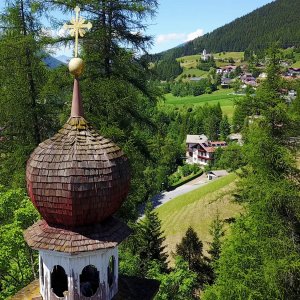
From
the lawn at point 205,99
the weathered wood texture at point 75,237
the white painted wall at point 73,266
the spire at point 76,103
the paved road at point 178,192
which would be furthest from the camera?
the lawn at point 205,99

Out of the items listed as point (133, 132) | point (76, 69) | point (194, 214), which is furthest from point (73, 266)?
point (194, 214)

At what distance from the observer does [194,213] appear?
47031 mm

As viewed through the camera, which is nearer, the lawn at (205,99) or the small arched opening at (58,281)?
the small arched opening at (58,281)

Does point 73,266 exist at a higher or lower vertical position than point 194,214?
higher

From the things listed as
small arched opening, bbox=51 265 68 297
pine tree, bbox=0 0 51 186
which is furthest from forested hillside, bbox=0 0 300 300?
small arched opening, bbox=51 265 68 297

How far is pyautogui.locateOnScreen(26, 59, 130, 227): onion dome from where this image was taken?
22.7 ft

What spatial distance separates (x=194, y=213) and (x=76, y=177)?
41.1 metres

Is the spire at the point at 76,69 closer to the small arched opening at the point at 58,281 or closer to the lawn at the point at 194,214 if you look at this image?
the small arched opening at the point at 58,281

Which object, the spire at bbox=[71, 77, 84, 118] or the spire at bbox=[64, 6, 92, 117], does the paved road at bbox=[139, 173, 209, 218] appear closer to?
the spire at bbox=[64, 6, 92, 117]

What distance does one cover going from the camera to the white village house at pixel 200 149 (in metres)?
87.2

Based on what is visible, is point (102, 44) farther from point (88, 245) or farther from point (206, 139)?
point (206, 139)

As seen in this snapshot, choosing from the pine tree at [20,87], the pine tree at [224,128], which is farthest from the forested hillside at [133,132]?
the pine tree at [224,128]

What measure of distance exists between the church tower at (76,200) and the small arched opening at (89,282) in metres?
0.33

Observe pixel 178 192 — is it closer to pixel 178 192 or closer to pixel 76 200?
pixel 178 192
